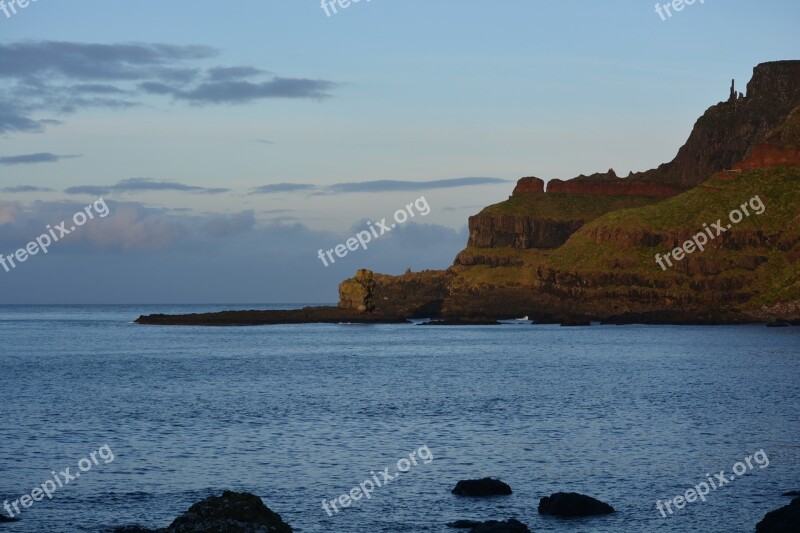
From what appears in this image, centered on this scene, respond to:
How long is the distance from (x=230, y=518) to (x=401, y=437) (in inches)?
1163

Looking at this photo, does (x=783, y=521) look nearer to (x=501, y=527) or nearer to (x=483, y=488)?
(x=501, y=527)

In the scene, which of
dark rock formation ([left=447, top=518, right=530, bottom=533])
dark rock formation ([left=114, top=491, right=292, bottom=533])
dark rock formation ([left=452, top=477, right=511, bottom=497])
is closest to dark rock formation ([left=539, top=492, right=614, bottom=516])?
dark rock formation ([left=452, top=477, right=511, bottom=497])

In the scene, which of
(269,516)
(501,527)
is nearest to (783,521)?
(501,527)

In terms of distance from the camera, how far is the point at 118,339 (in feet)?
641

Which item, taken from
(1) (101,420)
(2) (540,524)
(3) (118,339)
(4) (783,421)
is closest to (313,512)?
(2) (540,524)

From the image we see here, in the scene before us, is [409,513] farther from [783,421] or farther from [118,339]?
[118,339]

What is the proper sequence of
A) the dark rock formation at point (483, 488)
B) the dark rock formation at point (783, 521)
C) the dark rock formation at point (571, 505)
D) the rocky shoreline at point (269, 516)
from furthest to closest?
the dark rock formation at point (483, 488) → the dark rock formation at point (571, 505) → the dark rock formation at point (783, 521) → the rocky shoreline at point (269, 516)

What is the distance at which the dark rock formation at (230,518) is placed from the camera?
1115 inches

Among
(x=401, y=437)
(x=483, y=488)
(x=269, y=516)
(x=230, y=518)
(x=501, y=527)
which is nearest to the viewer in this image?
(x=230, y=518)

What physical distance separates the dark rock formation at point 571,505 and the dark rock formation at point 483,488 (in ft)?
10.3

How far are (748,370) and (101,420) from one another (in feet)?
230

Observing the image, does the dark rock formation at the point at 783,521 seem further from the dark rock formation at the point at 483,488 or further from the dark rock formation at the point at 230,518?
the dark rock formation at the point at 230,518

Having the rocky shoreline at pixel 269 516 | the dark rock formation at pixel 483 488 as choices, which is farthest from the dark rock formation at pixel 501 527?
the dark rock formation at pixel 483 488

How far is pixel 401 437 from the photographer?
57531 millimetres
